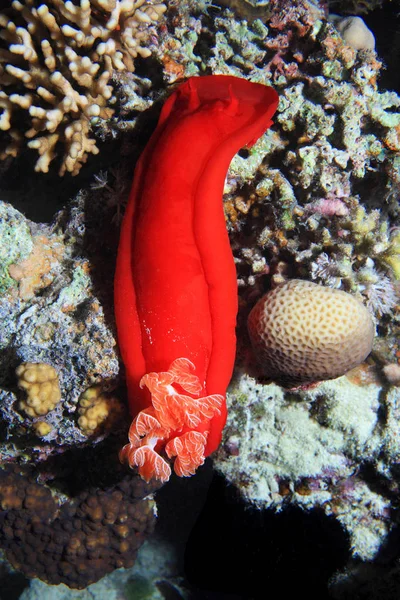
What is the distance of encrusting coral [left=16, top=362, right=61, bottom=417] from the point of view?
9.84ft

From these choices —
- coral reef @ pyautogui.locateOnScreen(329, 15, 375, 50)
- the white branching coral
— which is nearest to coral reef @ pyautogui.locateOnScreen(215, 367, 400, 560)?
the white branching coral

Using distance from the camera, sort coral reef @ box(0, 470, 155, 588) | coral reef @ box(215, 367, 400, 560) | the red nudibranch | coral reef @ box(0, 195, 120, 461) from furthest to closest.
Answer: coral reef @ box(0, 470, 155, 588) < coral reef @ box(215, 367, 400, 560) < coral reef @ box(0, 195, 120, 461) < the red nudibranch

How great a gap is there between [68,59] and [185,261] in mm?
1924

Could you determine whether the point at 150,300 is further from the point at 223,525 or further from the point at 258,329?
the point at 223,525

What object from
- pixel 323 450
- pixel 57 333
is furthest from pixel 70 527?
pixel 323 450

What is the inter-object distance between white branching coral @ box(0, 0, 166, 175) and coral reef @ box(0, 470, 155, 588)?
339 centimetres

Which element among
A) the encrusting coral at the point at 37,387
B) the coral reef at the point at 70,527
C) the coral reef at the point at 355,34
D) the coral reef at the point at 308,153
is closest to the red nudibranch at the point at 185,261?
the coral reef at the point at 308,153

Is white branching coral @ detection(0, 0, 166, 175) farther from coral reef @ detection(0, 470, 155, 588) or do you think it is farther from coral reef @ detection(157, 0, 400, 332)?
coral reef @ detection(0, 470, 155, 588)

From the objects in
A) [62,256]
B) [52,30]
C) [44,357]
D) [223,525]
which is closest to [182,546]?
[223,525]

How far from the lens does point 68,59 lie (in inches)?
126

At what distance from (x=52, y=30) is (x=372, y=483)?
5.05 metres

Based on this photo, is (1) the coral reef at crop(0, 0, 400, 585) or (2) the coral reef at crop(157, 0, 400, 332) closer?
(1) the coral reef at crop(0, 0, 400, 585)

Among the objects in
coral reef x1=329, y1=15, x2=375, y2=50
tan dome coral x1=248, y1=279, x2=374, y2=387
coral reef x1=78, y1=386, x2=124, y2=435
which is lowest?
coral reef x1=78, y1=386, x2=124, y2=435

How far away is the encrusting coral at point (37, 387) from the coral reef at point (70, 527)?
1.68 metres
